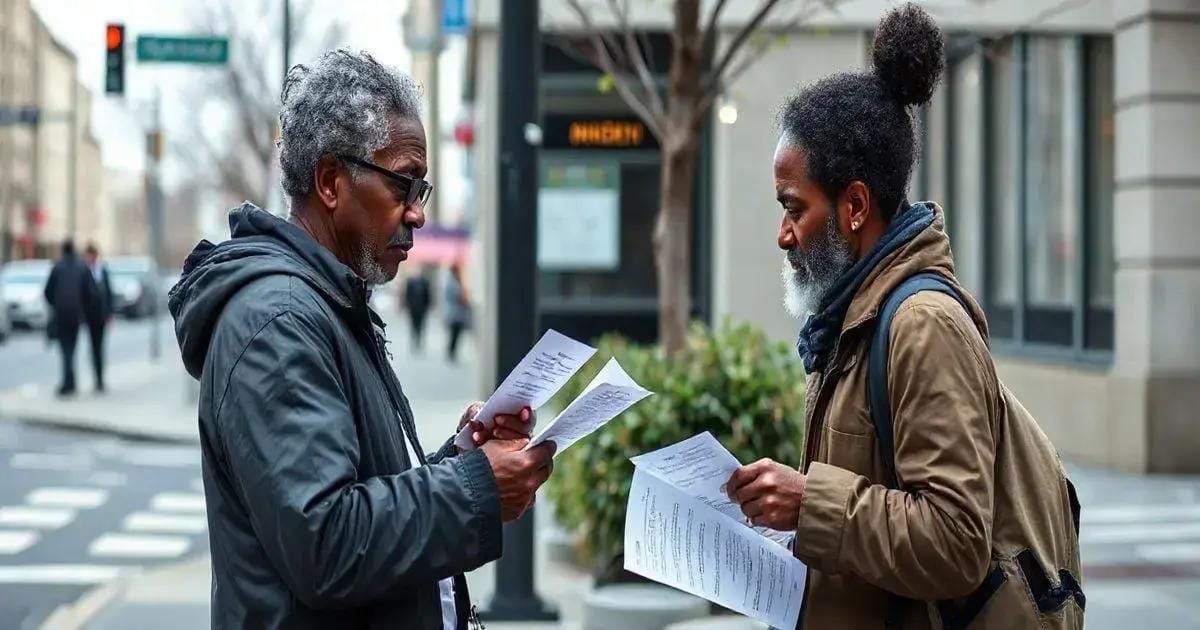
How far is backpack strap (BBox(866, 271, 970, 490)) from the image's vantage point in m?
2.62

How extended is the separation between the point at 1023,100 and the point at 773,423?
10223mm

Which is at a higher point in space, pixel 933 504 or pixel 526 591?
pixel 933 504

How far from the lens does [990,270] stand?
1797cm

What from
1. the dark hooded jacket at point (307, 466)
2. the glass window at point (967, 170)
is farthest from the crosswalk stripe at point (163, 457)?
the dark hooded jacket at point (307, 466)

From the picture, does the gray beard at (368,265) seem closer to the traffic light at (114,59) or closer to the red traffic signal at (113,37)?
the traffic light at (114,59)

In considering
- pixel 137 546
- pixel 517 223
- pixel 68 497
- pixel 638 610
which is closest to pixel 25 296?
pixel 68 497

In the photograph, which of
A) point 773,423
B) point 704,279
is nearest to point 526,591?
point 773,423

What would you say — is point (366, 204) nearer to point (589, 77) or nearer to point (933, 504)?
point (933, 504)

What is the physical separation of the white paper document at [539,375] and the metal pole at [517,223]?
523cm

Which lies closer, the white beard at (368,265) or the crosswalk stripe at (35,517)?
the white beard at (368,265)

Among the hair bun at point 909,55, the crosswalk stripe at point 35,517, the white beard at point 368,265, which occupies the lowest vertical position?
the crosswalk stripe at point 35,517

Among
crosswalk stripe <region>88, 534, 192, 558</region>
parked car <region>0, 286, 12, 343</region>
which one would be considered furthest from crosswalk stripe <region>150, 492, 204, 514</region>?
parked car <region>0, 286, 12, 343</region>

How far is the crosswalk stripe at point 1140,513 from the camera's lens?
11094 millimetres

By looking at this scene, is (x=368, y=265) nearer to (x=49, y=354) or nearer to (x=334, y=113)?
(x=334, y=113)
